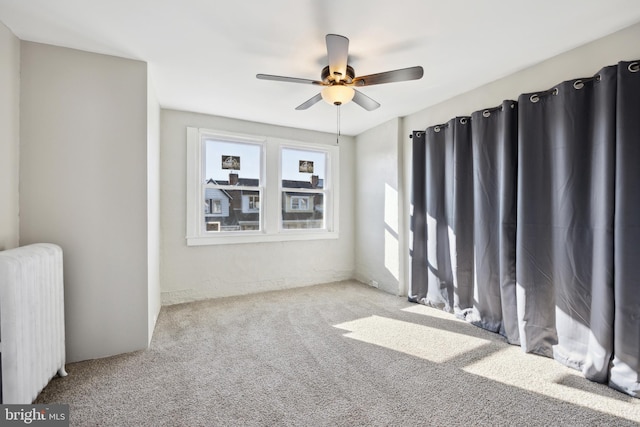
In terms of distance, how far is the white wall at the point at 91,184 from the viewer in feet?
6.90

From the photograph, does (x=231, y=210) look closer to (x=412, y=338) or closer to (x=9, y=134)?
(x=9, y=134)

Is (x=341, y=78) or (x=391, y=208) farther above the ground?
(x=341, y=78)

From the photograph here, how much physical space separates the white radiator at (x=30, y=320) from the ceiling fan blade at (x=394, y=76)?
2439 mm

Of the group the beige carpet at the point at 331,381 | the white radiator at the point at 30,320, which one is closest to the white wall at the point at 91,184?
the white radiator at the point at 30,320

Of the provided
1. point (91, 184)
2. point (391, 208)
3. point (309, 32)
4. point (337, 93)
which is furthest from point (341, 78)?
point (391, 208)

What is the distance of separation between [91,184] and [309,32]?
2.04m

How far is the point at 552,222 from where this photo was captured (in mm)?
2230

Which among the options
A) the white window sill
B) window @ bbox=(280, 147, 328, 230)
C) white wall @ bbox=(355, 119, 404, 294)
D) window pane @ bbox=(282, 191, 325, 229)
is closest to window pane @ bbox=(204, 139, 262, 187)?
window @ bbox=(280, 147, 328, 230)

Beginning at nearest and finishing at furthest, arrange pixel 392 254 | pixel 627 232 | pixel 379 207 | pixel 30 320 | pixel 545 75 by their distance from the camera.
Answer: pixel 30 320 → pixel 627 232 → pixel 545 75 → pixel 392 254 → pixel 379 207

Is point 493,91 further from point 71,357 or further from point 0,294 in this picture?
point 71,357

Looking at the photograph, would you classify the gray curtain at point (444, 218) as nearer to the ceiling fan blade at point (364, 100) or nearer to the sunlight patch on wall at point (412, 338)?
the sunlight patch on wall at point (412, 338)

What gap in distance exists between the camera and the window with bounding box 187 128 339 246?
371cm

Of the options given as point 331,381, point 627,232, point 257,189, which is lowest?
point 331,381

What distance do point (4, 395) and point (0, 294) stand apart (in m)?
0.52
